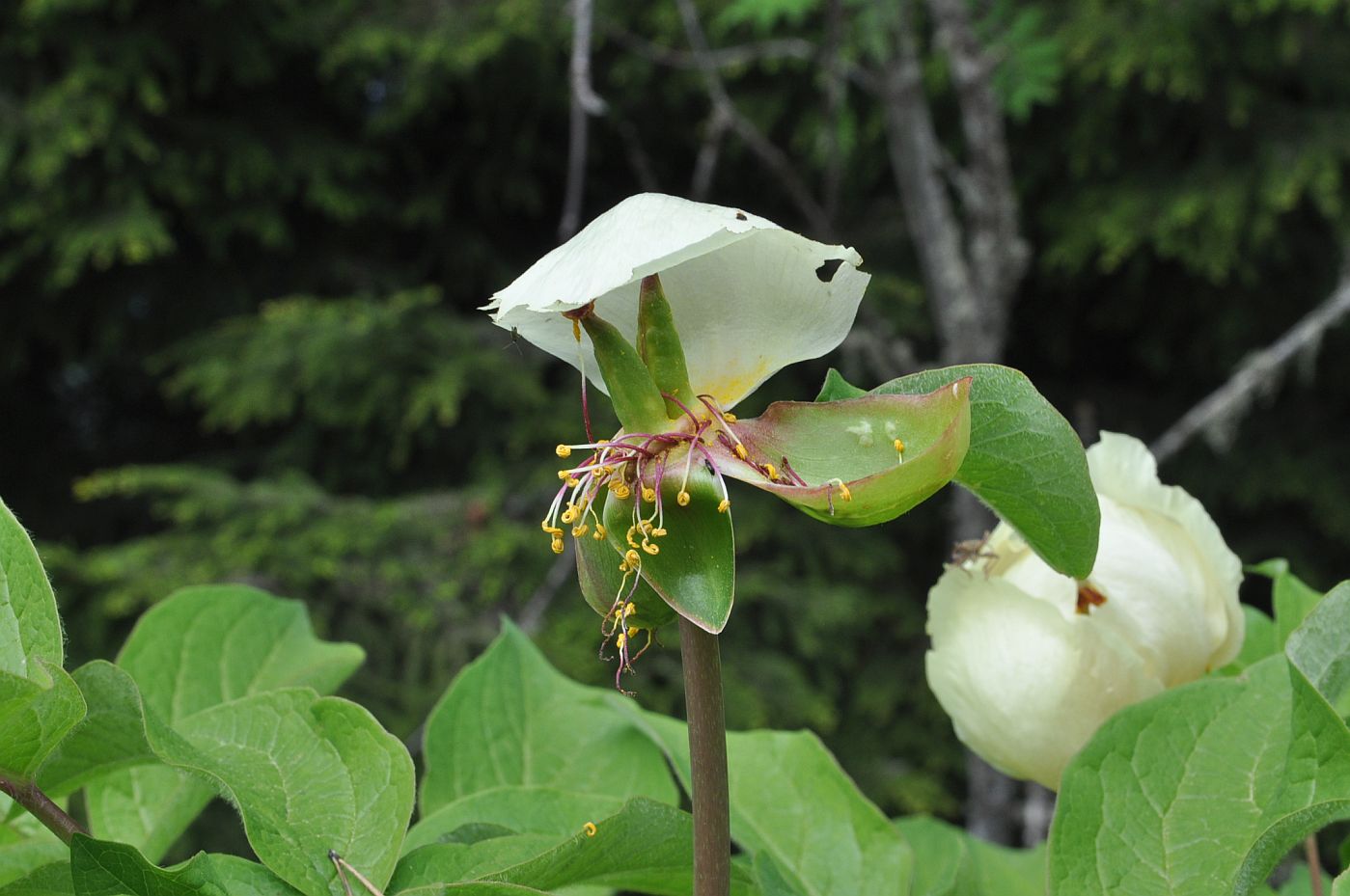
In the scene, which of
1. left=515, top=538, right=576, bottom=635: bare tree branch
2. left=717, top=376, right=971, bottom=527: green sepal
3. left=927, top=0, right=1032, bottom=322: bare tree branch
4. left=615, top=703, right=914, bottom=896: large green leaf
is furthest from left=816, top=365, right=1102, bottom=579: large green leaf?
left=927, top=0, right=1032, bottom=322: bare tree branch

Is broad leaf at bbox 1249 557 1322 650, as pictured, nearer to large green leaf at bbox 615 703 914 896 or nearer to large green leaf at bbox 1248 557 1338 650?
large green leaf at bbox 1248 557 1338 650

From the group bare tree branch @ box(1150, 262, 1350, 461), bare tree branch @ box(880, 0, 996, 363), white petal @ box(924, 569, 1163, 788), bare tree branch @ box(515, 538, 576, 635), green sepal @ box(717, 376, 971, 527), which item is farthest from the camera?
bare tree branch @ box(880, 0, 996, 363)

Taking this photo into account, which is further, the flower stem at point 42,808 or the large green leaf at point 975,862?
the large green leaf at point 975,862

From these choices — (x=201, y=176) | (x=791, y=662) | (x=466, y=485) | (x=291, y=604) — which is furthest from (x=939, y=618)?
(x=201, y=176)

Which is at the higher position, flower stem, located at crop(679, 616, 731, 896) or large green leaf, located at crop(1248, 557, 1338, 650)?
flower stem, located at crop(679, 616, 731, 896)

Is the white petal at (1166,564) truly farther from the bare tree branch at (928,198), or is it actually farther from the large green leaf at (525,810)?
the bare tree branch at (928,198)

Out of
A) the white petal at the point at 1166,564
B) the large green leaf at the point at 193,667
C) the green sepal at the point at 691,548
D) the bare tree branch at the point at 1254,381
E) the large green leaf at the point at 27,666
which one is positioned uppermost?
the green sepal at the point at 691,548

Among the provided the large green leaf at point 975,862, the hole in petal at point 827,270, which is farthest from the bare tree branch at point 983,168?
the large green leaf at point 975,862

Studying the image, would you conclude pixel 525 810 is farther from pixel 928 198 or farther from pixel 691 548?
pixel 928 198
